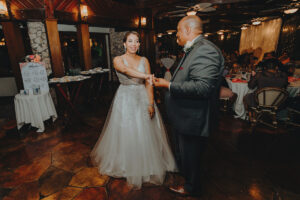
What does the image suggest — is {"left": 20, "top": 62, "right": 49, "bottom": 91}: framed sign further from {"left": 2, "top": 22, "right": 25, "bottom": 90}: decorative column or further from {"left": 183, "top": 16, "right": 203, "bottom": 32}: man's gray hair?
{"left": 183, "top": 16, "right": 203, "bottom": 32}: man's gray hair

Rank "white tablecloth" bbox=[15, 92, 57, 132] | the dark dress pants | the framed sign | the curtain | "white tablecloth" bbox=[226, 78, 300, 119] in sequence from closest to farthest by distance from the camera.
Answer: the dark dress pants
"white tablecloth" bbox=[15, 92, 57, 132]
the framed sign
"white tablecloth" bbox=[226, 78, 300, 119]
the curtain

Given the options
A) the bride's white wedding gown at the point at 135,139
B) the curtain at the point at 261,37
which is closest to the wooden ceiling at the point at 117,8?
the curtain at the point at 261,37

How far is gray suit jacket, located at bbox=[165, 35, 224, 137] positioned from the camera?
1.29 metres

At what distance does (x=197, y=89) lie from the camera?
131 cm

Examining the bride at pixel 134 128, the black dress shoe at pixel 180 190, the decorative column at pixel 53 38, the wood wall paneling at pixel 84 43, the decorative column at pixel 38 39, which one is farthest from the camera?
the wood wall paneling at pixel 84 43

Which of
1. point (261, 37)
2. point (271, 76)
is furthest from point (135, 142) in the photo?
point (261, 37)

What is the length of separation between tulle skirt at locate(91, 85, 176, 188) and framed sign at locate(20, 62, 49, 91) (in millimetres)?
2539

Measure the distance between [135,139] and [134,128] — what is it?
14 cm

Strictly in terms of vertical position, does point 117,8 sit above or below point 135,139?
above

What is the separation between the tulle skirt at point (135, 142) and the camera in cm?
210

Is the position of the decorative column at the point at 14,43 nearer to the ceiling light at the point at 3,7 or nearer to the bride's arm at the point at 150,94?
the ceiling light at the point at 3,7

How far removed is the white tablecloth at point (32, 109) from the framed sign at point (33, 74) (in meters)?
0.29

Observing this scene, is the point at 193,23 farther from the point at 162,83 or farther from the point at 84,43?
the point at 84,43

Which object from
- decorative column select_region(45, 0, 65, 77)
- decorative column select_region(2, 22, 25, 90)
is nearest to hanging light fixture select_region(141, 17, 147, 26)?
decorative column select_region(45, 0, 65, 77)
